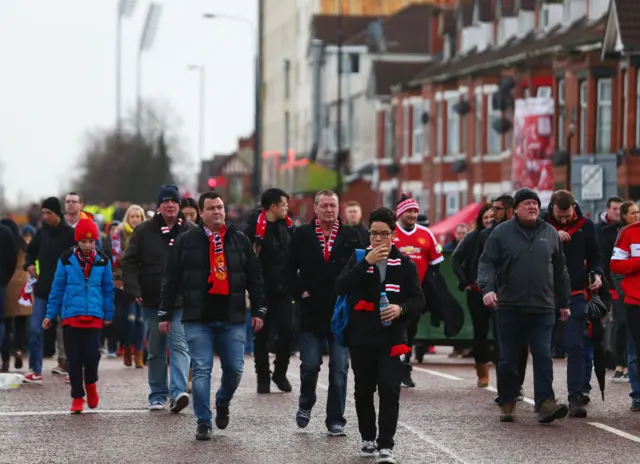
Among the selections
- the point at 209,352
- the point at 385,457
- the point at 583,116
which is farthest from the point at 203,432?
the point at 583,116

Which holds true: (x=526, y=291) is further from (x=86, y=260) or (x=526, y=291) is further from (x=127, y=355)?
(x=127, y=355)

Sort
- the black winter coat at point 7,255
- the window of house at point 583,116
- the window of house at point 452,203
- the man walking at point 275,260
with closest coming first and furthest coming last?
1. the man walking at point 275,260
2. the black winter coat at point 7,255
3. the window of house at point 583,116
4. the window of house at point 452,203

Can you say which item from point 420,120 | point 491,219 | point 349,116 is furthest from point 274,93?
point 491,219

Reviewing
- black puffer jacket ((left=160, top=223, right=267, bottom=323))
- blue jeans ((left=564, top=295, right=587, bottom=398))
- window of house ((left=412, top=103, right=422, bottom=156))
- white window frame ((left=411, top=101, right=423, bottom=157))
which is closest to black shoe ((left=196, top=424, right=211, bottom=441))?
black puffer jacket ((left=160, top=223, right=267, bottom=323))

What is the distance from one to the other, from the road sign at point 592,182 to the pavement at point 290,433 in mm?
14440

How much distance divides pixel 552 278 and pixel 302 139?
77353 mm

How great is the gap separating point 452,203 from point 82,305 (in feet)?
135

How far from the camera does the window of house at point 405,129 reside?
61469 millimetres

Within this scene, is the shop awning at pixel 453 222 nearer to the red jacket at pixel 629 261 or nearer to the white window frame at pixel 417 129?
the red jacket at pixel 629 261

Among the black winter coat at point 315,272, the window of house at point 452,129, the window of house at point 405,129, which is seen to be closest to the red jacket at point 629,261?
the black winter coat at point 315,272

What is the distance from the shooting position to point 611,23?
39.7 meters

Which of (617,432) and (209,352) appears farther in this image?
(617,432)

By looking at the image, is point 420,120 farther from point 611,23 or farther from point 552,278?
point 552,278

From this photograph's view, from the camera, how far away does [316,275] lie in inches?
552
